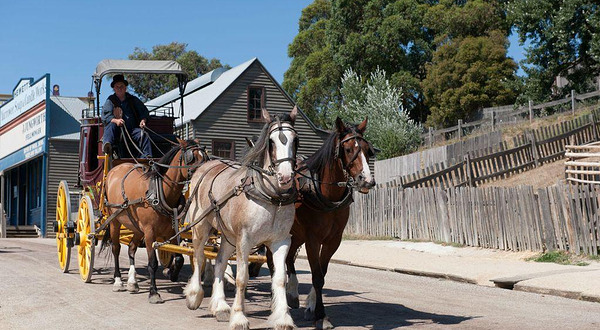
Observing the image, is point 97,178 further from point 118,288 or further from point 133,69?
point 118,288

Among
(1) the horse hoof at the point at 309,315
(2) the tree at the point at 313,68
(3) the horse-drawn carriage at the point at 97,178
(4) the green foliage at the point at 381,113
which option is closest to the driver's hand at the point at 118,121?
(3) the horse-drawn carriage at the point at 97,178

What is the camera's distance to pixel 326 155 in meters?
9.08

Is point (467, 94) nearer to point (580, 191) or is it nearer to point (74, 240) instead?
point (580, 191)

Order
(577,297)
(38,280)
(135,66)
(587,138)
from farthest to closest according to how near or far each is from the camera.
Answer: (587,138)
(135,66)
(38,280)
(577,297)

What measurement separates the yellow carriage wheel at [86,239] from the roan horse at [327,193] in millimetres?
4488

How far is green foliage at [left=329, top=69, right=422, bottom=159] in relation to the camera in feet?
142

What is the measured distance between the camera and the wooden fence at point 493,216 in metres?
15.3

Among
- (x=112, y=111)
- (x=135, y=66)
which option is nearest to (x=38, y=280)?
(x=112, y=111)

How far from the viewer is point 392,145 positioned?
1697 inches

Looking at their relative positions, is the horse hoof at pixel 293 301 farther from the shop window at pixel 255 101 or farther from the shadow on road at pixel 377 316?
the shop window at pixel 255 101

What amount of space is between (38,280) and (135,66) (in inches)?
173

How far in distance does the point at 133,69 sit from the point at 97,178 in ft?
7.18

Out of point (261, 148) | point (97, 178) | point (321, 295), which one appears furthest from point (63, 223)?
point (321, 295)

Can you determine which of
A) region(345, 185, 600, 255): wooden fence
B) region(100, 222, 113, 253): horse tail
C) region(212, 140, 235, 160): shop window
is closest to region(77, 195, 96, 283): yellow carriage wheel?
region(100, 222, 113, 253): horse tail
